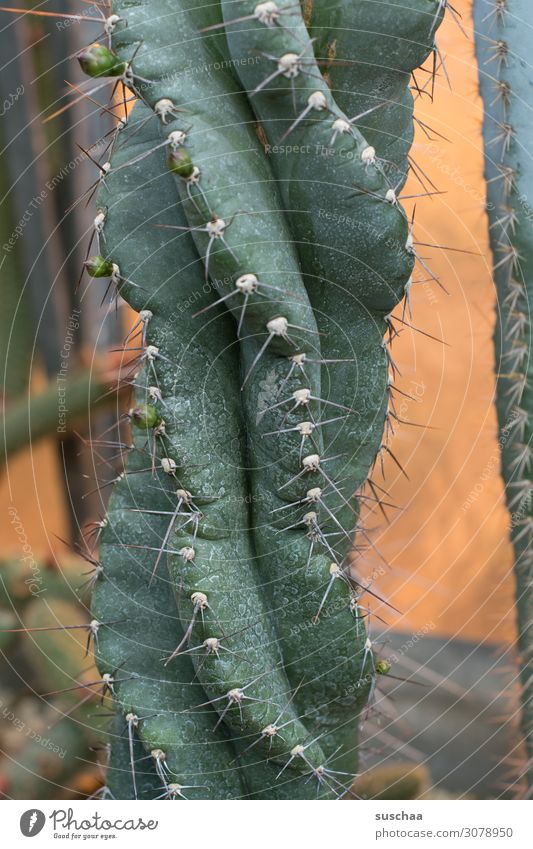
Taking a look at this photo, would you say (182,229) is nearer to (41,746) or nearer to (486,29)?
(486,29)

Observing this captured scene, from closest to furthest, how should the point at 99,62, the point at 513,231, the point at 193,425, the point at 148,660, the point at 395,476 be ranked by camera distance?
the point at 99,62 → the point at 193,425 → the point at 148,660 → the point at 513,231 → the point at 395,476

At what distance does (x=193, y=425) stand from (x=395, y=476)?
1119 mm

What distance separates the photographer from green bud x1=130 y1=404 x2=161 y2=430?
29.1 inches

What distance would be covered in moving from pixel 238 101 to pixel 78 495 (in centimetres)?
171

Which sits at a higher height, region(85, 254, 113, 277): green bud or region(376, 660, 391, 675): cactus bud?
region(85, 254, 113, 277): green bud

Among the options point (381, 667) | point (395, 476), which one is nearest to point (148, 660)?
point (381, 667)

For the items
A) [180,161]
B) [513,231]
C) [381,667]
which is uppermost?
[180,161]

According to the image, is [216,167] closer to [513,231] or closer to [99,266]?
[99,266]

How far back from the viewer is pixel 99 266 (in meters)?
0.76

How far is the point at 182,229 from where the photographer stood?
0.77 metres

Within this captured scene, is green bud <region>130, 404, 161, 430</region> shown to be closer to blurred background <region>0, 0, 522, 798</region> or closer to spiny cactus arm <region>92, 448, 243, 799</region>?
spiny cactus arm <region>92, 448, 243, 799</region>

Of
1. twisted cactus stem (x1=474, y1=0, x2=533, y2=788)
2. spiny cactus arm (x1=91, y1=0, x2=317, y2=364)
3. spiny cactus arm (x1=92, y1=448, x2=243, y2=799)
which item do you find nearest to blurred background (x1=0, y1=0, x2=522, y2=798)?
twisted cactus stem (x1=474, y1=0, x2=533, y2=788)

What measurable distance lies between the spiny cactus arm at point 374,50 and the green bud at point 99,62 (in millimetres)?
171
